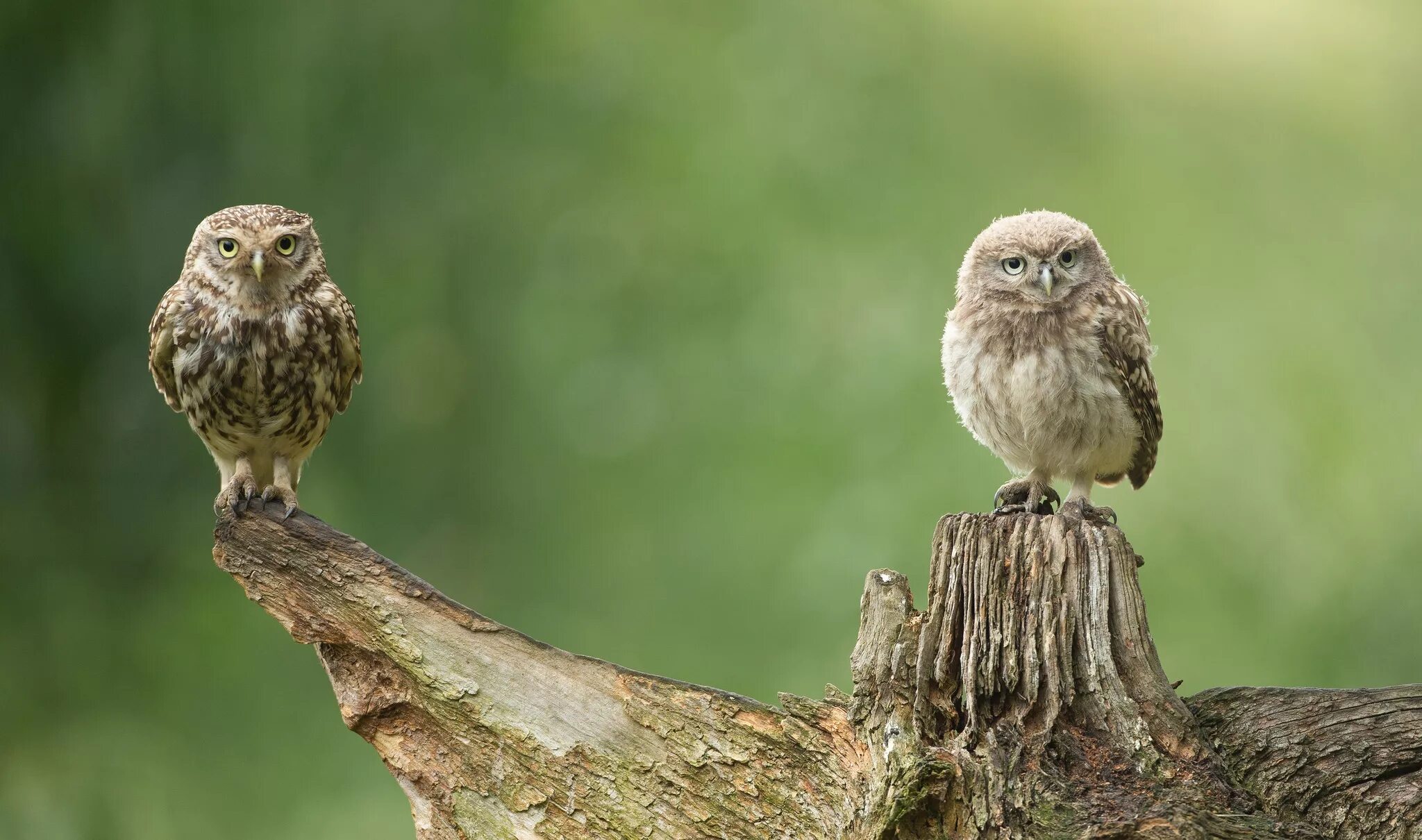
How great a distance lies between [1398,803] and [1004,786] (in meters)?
0.79

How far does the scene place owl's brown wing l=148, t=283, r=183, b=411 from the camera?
3520 millimetres

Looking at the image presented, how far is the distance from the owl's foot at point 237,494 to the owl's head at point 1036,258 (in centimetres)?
193

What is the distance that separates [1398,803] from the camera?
2.54 meters

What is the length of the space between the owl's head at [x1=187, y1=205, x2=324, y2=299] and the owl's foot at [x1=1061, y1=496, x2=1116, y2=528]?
2.03 metres

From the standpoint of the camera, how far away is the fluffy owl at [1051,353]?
341 centimetres

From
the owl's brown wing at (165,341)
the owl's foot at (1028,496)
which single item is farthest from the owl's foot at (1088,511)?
the owl's brown wing at (165,341)

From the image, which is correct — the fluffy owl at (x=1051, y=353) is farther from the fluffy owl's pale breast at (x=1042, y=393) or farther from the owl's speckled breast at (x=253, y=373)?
the owl's speckled breast at (x=253, y=373)

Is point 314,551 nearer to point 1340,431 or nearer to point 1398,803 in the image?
point 1398,803

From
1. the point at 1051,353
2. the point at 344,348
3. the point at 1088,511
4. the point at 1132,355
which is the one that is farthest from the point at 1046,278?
the point at 344,348

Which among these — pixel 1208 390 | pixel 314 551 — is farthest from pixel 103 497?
pixel 1208 390

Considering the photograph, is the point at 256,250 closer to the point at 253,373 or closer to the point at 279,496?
the point at 253,373

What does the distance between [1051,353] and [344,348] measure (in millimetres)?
1871

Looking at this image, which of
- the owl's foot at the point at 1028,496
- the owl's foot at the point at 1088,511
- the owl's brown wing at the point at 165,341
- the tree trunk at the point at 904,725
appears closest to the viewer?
the tree trunk at the point at 904,725

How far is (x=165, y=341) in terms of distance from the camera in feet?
11.6
